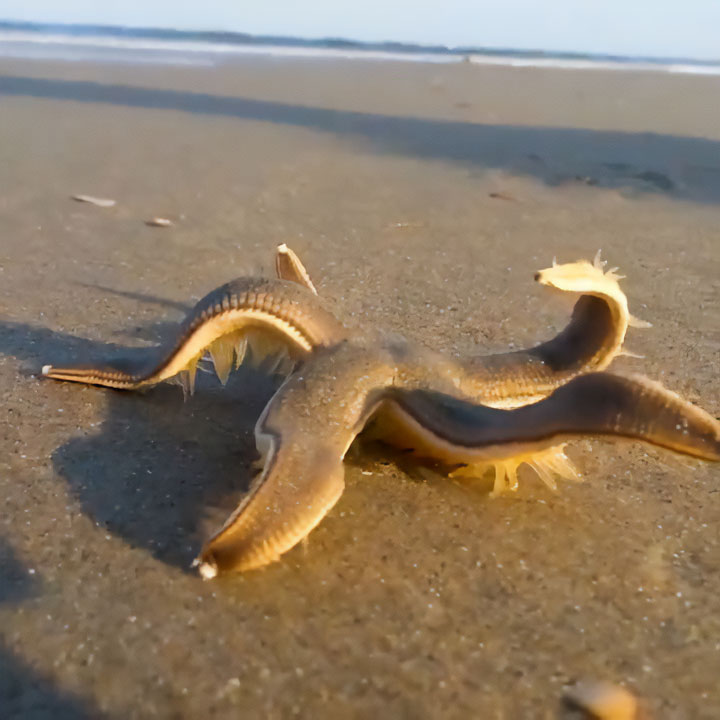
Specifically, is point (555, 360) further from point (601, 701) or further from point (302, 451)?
point (601, 701)

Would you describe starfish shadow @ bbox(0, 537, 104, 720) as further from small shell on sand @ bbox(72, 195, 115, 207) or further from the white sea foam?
the white sea foam

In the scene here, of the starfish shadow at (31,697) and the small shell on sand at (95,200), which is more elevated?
the starfish shadow at (31,697)

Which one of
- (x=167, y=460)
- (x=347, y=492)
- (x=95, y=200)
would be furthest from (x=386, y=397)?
(x=95, y=200)

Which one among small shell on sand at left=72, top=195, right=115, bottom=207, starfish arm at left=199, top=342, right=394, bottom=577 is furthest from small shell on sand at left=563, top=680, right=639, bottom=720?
small shell on sand at left=72, top=195, right=115, bottom=207

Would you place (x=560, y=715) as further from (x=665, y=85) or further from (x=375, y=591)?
(x=665, y=85)

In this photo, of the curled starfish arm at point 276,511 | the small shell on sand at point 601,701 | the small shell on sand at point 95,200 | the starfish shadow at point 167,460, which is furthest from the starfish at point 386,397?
the small shell on sand at point 95,200

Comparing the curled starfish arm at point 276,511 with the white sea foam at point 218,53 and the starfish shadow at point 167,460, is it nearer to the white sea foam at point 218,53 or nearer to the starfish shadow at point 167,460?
the starfish shadow at point 167,460
